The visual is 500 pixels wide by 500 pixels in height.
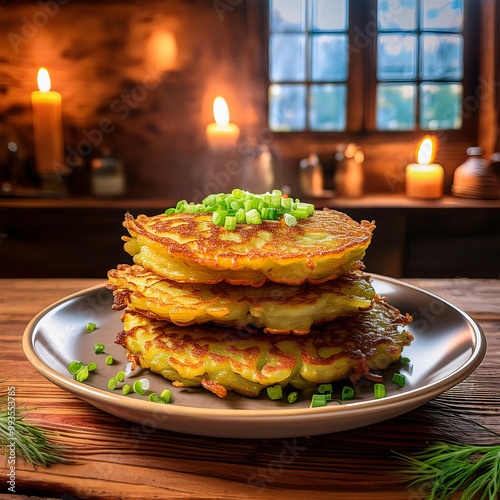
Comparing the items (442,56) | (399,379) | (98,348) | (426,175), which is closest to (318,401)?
(399,379)

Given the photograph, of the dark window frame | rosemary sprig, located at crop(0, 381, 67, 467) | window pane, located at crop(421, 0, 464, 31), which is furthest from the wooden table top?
window pane, located at crop(421, 0, 464, 31)

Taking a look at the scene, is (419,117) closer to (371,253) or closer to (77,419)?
(371,253)

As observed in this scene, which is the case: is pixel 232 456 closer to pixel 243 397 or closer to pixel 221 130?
pixel 243 397

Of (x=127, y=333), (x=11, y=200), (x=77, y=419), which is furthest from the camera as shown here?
(x=11, y=200)

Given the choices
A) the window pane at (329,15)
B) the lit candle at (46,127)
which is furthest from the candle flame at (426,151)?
the lit candle at (46,127)

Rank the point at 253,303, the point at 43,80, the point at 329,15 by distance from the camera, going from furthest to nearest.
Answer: the point at 329,15
the point at 43,80
the point at 253,303

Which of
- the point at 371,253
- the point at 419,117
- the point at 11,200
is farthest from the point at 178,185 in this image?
the point at 419,117

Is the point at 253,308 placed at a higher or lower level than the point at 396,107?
lower
